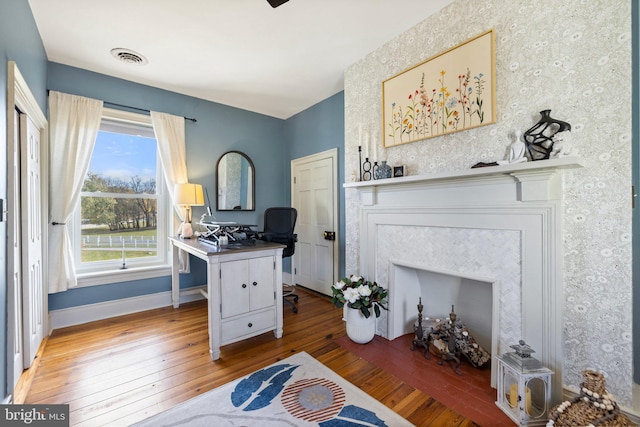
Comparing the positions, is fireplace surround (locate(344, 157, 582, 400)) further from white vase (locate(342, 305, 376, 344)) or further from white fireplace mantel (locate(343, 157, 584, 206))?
white vase (locate(342, 305, 376, 344))

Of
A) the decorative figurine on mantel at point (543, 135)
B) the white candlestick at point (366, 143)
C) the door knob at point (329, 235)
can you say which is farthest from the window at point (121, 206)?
the decorative figurine on mantel at point (543, 135)

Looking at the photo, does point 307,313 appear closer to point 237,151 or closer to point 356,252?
point 356,252

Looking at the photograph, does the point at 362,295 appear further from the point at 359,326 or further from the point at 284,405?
the point at 284,405

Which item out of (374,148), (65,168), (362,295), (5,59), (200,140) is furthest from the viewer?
(200,140)

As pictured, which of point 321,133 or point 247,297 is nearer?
point 247,297

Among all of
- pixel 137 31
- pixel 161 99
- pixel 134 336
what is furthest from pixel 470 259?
pixel 161 99

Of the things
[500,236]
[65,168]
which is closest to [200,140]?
[65,168]

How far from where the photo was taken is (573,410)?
48.5 inches

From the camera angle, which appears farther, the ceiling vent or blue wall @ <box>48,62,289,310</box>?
blue wall @ <box>48,62,289,310</box>

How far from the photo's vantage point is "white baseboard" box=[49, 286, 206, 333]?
8.64ft

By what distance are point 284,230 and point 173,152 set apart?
159 cm

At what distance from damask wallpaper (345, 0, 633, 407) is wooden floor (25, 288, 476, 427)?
2.72 ft

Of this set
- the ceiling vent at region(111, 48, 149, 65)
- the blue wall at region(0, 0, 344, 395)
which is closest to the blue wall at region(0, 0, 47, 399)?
the blue wall at region(0, 0, 344, 395)

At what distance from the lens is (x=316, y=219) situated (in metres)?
3.71
